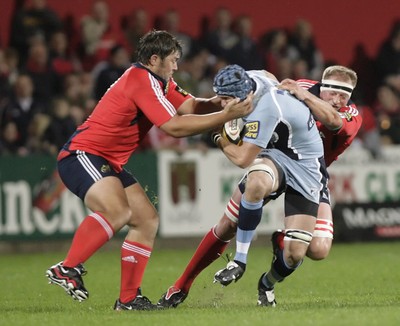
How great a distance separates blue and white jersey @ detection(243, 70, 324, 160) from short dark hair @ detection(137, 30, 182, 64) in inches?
26.1

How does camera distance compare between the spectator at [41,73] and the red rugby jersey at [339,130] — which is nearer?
the red rugby jersey at [339,130]

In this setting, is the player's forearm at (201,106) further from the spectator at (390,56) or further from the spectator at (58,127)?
the spectator at (390,56)

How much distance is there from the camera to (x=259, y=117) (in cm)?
832

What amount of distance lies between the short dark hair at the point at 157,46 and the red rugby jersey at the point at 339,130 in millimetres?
1235

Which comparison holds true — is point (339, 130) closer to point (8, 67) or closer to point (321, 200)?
point (321, 200)

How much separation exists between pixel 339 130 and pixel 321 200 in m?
0.62

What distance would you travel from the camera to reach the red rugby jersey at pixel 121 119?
8.28 m

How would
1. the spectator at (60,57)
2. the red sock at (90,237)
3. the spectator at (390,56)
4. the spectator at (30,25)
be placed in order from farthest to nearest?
the spectator at (390,56) → the spectator at (30,25) → the spectator at (60,57) → the red sock at (90,237)

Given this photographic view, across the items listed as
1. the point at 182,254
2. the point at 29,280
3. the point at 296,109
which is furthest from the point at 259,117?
the point at 182,254

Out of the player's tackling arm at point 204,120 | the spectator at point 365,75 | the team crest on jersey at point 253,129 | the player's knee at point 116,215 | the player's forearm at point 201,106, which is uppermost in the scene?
the player's tackling arm at point 204,120

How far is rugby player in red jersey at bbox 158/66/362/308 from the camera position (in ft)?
Result: 28.2

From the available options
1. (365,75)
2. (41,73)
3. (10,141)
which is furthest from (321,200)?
(365,75)

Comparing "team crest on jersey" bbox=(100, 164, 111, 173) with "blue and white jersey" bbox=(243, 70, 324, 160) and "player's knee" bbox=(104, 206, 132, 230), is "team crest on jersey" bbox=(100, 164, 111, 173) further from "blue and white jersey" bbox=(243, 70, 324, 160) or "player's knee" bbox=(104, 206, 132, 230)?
"blue and white jersey" bbox=(243, 70, 324, 160)

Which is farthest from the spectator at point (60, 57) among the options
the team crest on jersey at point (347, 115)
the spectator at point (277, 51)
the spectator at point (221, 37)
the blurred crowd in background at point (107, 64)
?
the team crest on jersey at point (347, 115)
